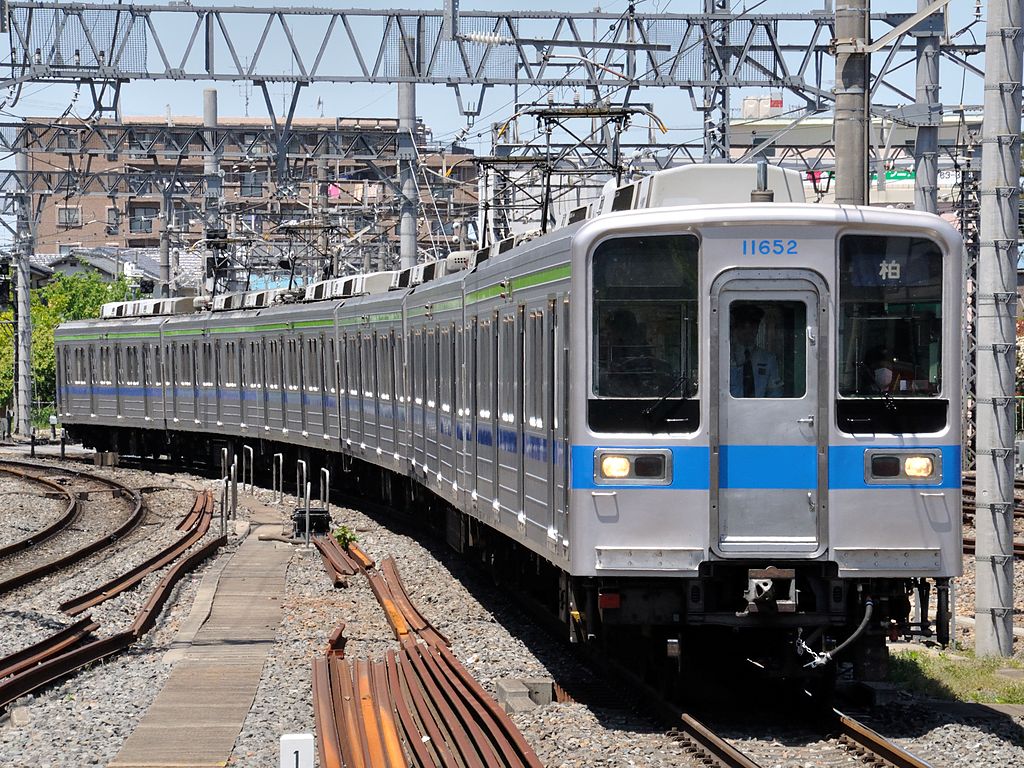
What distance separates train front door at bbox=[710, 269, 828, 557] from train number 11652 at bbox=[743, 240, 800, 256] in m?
0.11

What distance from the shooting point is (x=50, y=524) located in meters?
23.3

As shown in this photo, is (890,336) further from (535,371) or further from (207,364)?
(207,364)

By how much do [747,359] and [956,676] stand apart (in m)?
3.24

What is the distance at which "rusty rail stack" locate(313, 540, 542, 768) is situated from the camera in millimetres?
8039

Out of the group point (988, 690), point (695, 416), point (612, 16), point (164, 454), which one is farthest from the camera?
point (164, 454)

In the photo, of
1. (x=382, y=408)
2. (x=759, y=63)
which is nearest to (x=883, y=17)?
(x=759, y=63)

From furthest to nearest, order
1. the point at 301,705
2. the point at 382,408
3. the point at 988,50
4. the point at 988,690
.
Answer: the point at 382,408
the point at 988,50
the point at 988,690
the point at 301,705

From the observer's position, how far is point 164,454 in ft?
125

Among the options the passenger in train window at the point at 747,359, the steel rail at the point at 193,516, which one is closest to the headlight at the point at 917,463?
the passenger in train window at the point at 747,359

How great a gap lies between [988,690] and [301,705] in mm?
4167

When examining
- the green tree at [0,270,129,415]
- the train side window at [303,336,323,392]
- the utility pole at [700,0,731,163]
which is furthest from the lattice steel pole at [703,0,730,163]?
the green tree at [0,270,129,415]

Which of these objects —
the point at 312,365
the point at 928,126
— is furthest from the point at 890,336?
the point at 312,365

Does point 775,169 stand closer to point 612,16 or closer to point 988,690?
point 988,690

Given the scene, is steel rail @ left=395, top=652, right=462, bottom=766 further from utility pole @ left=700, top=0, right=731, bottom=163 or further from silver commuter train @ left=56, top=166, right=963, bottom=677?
utility pole @ left=700, top=0, right=731, bottom=163
